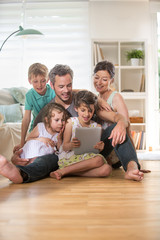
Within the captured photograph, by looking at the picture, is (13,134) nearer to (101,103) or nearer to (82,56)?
(101,103)

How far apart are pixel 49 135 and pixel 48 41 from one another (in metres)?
3.33

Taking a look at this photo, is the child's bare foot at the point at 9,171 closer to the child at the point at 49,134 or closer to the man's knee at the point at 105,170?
the child at the point at 49,134

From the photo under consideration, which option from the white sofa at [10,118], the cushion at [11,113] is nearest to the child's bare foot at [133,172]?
the white sofa at [10,118]

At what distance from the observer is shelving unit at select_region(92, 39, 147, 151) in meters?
4.89

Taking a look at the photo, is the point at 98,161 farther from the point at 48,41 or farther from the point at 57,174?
the point at 48,41

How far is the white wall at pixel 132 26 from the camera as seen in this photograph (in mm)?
5230

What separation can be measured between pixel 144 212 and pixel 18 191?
30.4 inches

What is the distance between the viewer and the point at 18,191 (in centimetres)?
190

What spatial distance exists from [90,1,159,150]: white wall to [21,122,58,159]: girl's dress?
306cm

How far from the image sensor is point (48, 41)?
5477 millimetres

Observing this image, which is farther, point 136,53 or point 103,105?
point 136,53

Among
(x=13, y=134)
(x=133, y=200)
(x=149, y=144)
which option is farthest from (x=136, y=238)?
Result: (x=149, y=144)

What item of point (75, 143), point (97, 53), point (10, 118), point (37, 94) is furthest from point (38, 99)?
point (97, 53)

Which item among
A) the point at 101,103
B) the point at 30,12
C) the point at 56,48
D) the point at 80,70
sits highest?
the point at 30,12
